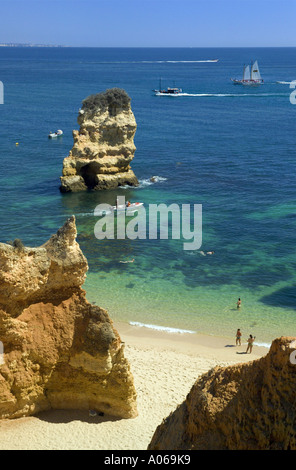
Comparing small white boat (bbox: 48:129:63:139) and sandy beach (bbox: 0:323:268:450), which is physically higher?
small white boat (bbox: 48:129:63:139)

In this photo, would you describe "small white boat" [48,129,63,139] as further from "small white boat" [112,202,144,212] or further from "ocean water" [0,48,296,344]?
"small white boat" [112,202,144,212]

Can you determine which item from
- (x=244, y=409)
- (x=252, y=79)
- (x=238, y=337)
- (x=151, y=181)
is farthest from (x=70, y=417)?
(x=252, y=79)

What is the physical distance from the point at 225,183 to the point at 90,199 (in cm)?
1502

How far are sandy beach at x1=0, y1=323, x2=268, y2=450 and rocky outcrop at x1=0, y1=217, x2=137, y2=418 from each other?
0.56m

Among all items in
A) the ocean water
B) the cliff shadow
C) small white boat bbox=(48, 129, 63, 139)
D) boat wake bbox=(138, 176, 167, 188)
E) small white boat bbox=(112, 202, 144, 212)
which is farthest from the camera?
small white boat bbox=(48, 129, 63, 139)

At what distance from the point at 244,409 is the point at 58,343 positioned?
30.4 feet

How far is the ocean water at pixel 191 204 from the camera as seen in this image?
33469 mm

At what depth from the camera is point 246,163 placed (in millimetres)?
68812

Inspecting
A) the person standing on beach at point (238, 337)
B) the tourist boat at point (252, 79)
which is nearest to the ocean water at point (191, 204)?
the person standing on beach at point (238, 337)

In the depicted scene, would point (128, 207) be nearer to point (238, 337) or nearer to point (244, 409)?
point (238, 337)

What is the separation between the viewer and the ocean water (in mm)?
33469

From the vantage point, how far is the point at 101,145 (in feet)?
179

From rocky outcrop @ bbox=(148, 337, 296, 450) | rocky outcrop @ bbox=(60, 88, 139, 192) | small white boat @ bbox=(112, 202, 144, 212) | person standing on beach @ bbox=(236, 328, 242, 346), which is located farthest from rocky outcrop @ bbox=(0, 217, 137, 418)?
rocky outcrop @ bbox=(60, 88, 139, 192)
